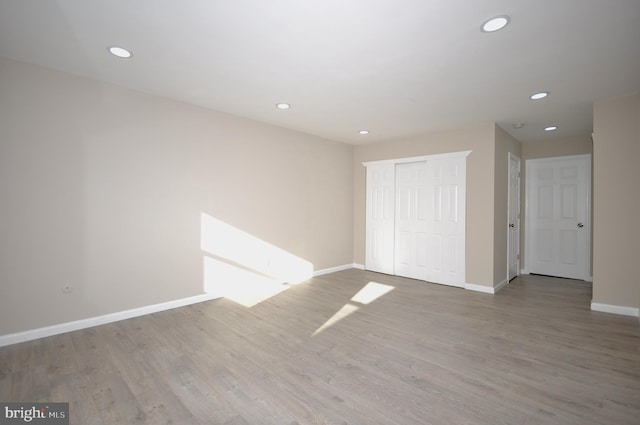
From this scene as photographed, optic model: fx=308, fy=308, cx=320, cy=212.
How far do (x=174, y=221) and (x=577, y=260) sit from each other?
21.6 ft

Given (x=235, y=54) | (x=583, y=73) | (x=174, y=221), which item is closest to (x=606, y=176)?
(x=583, y=73)

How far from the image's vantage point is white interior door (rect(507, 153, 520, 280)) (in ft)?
17.2

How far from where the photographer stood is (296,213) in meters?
5.29

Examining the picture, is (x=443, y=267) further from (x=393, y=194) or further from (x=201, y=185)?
(x=201, y=185)

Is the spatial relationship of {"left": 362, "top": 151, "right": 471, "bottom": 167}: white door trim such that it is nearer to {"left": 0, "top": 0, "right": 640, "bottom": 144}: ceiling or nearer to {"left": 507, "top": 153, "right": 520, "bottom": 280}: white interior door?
{"left": 0, "top": 0, "right": 640, "bottom": 144}: ceiling

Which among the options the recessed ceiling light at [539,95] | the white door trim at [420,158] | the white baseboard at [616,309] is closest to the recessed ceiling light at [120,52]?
the recessed ceiling light at [539,95]

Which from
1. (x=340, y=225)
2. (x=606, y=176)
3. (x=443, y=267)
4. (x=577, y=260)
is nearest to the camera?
(x=606, y=176)

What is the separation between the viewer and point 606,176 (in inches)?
144

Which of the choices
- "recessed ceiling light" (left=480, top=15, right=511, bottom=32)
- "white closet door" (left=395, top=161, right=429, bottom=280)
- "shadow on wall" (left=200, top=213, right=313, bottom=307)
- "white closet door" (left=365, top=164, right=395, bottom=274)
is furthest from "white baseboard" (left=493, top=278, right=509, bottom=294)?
"recessed ceiling light" (left=480, top=15, right=511, bottom=32)

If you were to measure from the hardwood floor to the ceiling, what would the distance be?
254cm

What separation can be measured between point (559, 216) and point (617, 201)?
2171mm

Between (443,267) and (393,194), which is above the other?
(393,194)

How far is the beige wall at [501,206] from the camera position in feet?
15.2

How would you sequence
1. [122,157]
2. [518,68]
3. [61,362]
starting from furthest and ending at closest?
1. [122,157]
2. [518,68]
3. [61,362]
